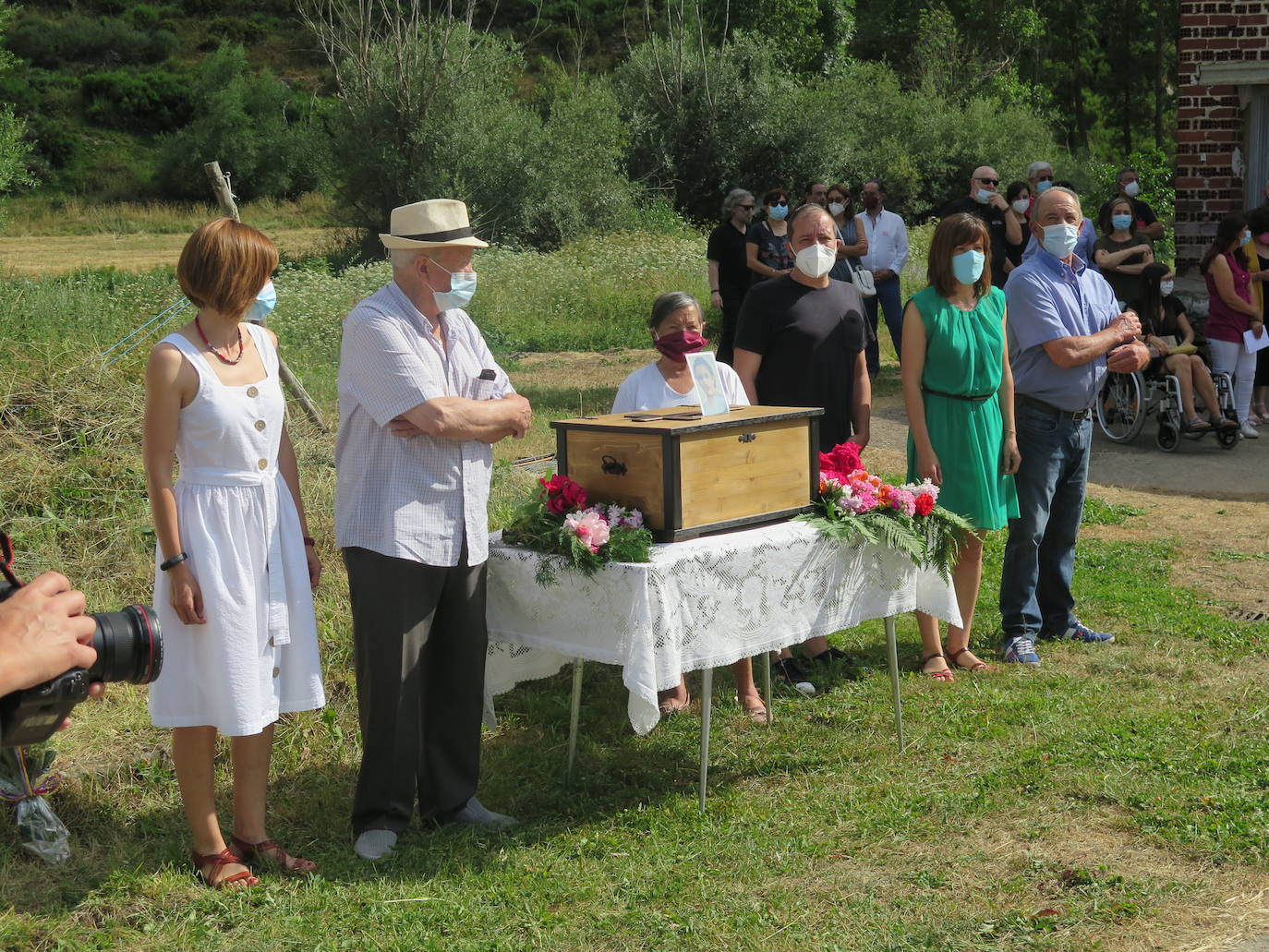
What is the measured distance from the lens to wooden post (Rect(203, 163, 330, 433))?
21.7 feet

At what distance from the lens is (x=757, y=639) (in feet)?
14.2

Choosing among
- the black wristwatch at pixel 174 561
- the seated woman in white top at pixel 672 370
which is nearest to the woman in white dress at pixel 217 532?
the black wristwatch at pixel 174 561

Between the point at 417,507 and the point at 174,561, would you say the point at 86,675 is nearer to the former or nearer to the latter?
the point at 174,561

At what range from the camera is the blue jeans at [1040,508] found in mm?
5871

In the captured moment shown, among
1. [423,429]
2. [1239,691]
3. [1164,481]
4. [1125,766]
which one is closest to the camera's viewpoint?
[423,429]

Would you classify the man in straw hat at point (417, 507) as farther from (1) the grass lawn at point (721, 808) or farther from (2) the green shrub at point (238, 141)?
(2) the green shrub at point (238, 141)

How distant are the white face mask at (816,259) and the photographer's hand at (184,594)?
9.46 feet

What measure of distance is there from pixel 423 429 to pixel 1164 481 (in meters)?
7.59

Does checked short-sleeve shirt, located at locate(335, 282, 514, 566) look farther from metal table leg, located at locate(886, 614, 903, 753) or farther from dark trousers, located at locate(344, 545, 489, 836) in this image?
metal table leg, located at locate(886, 614, 903, 753)

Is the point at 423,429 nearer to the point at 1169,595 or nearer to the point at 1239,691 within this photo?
the point at 1239,691

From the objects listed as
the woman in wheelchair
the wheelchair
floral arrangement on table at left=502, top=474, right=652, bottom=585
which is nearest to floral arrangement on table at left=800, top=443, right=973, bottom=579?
floral arrangement on table at left=502, top=474, right=652, bottom=585

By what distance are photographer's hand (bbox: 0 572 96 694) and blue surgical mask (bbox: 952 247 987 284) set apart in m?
4.21

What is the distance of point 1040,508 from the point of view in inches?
231

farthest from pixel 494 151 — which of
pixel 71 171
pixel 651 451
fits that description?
pixel 71 171
